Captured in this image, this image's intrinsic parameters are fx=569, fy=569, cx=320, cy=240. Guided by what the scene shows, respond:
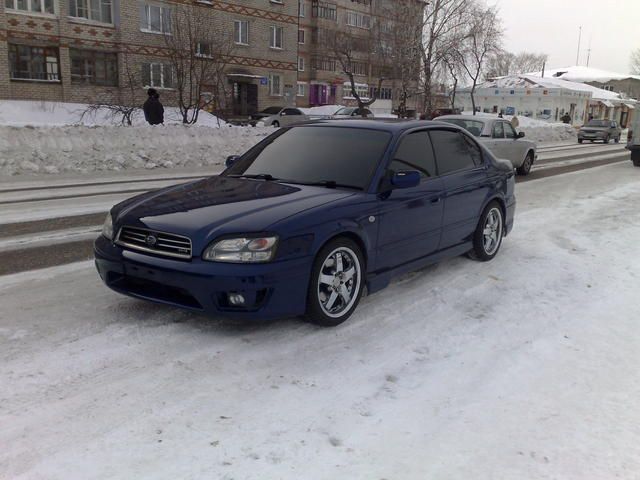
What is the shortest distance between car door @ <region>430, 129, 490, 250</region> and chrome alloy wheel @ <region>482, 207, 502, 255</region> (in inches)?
11.7

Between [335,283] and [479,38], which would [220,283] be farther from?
[479,38]

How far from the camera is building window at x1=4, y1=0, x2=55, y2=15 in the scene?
30.7 m

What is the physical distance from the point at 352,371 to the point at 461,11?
36.7 meters

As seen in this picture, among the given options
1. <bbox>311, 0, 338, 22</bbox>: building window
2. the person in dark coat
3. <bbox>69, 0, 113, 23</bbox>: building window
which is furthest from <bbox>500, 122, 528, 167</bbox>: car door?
<bbox>311, 0, 338, 22</bbox>: building window

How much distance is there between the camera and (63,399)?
10.6ft

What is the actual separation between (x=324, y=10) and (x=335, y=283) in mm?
62028

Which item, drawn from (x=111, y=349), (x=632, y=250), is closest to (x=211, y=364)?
(x=111, y=349)

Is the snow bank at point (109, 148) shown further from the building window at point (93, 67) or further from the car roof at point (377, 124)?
the building window at point (93, 67)

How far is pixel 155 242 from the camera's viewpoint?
13.4 ft

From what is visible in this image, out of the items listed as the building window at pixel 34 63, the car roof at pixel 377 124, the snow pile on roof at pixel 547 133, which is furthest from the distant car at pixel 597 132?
the car roof at pixel 377 124

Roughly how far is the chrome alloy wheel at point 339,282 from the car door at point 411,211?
33 centimetres

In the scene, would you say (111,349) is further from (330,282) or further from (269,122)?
(269,122)

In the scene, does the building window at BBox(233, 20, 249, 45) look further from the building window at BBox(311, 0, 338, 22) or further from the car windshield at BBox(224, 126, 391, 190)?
the car windshield at BBox(224, 126, 391, 190)

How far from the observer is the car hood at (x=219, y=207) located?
398 cm
